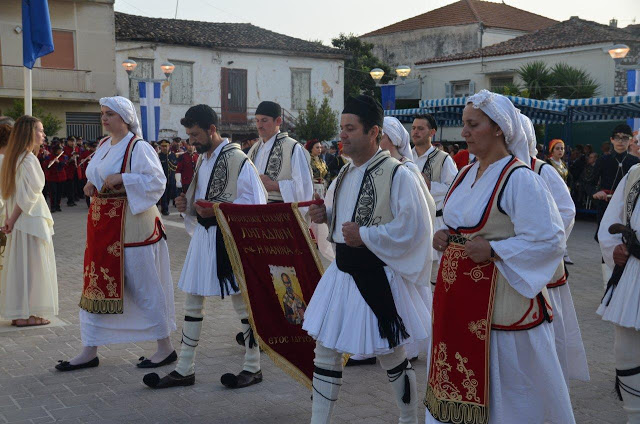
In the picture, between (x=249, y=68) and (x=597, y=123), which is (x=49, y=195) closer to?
(x=597, y=123)

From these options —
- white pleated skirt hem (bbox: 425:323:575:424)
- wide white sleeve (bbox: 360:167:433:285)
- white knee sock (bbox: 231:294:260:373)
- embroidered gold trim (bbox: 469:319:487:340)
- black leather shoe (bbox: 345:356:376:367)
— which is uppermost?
wide white sleeve (bbox: 360:167:433:285)

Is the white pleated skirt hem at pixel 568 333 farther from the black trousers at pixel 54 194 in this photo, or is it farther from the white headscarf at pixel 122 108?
the black trousers at pixel 54 194

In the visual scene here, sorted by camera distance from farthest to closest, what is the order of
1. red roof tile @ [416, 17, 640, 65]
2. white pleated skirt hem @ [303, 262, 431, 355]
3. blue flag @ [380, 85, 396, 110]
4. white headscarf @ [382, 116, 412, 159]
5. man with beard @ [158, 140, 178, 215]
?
1. red roof tile @ [416, 17, 640, 65]
2. blue flag @ [380, 85, 396, 110]
3. man with beard @ [158, 140, 178, 215]
4. white headscarf @ [382, 116, 412, 159]
5. white pleated skirt hem @ [303, 262, 431, 355]

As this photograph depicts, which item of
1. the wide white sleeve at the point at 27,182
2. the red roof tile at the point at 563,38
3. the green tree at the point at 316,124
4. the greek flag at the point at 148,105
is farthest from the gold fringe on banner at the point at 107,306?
the green tree at the point at 316,124

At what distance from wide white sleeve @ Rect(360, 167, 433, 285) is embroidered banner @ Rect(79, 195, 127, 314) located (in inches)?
101

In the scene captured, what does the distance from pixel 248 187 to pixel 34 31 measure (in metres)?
5.57

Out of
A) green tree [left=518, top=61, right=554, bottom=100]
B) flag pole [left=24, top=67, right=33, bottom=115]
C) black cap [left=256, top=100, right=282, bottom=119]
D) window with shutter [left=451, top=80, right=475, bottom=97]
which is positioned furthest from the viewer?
window with shutter [left=451, top=80, right=475, bottom=97]

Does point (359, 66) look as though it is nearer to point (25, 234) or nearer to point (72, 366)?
point (25, 234)

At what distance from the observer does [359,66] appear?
4375 centimetres

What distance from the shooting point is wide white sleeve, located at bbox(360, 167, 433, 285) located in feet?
13.1

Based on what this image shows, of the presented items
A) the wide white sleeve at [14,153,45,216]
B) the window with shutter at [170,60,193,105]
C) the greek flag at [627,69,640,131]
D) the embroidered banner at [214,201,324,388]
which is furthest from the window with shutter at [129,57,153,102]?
the embroidered banner at [214,201,324,388]

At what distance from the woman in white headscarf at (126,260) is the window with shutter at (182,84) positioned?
99.4 ft

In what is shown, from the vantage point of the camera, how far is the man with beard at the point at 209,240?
17.7ft

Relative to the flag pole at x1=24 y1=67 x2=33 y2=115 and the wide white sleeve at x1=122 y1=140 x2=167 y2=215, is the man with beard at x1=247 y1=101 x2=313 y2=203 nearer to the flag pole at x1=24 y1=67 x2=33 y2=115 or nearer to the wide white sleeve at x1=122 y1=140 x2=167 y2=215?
the wide white sleeve at x1=122 y1=140 x2=167 y2=215
